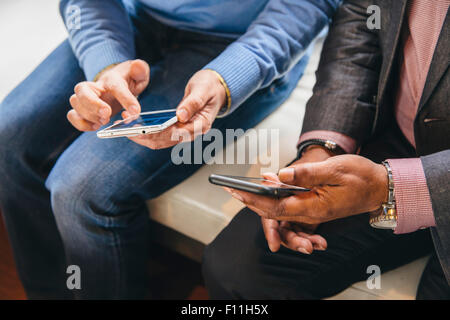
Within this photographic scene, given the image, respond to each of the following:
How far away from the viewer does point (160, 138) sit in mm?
592

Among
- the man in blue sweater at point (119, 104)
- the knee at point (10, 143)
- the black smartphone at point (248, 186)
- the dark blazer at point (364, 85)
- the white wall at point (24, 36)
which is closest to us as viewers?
the black smartphone at point (248, 186)

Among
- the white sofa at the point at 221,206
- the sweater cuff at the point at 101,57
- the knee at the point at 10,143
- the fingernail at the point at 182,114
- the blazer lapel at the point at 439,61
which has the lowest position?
the white sofa at the point at 221,206

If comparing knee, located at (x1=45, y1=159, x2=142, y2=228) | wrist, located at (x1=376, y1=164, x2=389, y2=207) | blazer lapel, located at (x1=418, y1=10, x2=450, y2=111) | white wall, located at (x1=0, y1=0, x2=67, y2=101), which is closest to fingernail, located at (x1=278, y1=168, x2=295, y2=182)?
wrist, located at (x1=376, y1=164, x2=389, y2=207)

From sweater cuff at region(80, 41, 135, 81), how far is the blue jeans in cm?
8

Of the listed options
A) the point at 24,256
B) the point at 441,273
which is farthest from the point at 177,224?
the point at 441,273

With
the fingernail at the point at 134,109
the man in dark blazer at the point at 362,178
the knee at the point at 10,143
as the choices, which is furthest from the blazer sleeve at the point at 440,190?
the knee at the point at 10,143

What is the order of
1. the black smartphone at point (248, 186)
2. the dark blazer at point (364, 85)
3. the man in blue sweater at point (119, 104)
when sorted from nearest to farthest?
the black smartphone at point (248, 186), the dark blazer at point (364, 85), the man in blue sweater at point (119, 104)

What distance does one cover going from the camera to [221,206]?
2.34 feet

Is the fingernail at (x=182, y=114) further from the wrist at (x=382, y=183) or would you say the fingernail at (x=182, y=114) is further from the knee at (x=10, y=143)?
the knee at (x=10, y=143)

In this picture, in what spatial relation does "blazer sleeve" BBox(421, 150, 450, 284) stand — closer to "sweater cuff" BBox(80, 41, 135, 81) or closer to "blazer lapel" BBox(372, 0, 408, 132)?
"blazer lapel" BBox(372, 0, 408, 132)

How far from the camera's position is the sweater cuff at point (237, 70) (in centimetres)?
64

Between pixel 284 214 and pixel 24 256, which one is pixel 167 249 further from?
pixel 284 214

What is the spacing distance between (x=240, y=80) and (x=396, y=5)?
26cm

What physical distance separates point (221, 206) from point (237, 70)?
247 millimetres
